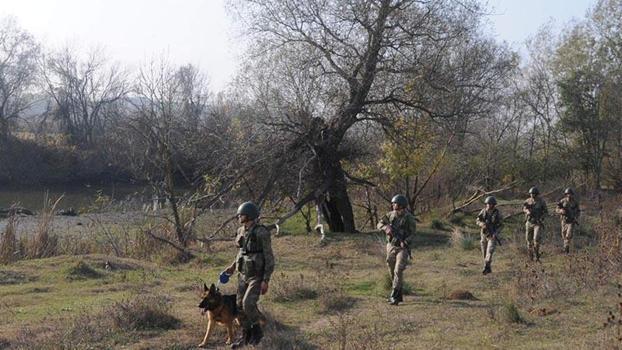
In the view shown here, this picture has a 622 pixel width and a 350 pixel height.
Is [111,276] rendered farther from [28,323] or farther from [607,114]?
[607,114]

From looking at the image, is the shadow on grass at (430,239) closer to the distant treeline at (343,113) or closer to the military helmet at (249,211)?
the distant treeline at (343,113)

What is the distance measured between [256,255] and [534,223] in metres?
9.43

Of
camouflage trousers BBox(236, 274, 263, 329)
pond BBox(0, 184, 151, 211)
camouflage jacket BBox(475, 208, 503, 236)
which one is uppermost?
pond BBox(0, 184, 151, 211)

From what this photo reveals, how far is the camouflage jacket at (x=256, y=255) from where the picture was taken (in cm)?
784

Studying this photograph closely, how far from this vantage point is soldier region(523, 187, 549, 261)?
15.1 metres

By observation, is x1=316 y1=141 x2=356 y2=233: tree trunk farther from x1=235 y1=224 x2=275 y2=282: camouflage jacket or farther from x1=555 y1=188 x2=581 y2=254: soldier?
x1=235 y1=224 x2=275 y2=282: camouflage jacket

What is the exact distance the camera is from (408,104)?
19578 mm

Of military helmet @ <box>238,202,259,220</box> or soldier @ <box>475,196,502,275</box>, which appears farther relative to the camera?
soldier @ <box>475,196,502,275</box>

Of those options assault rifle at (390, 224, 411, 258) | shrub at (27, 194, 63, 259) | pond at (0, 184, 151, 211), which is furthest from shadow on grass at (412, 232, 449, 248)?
pond at (0, 184, 151, 211)

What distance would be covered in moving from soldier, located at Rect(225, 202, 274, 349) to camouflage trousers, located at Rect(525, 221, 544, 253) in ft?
29.9

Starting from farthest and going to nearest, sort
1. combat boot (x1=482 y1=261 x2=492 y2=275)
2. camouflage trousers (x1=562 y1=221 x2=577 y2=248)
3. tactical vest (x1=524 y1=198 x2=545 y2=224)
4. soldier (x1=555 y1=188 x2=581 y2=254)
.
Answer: soldier (x1=555 y1=188 x2=581 y2=254) → camouflage trousers (x1=562 y1=221 x2=577 y2=248) → tactical vest (x1=524 y1=198 x2=545 y2=224) → combat boot (x1=482 y1=261 x2=492 y2=275)

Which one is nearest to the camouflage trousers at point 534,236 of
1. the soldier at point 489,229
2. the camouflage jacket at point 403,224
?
the soldier at point 489,229

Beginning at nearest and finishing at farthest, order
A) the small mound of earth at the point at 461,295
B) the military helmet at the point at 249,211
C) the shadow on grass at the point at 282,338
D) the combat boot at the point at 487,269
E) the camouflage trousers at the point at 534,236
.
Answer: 1. the shadow on grass at the point at 282,338
2. the military helmet at the point at 249,211
3. the small mound of earth at the point at 461,295
4. the combat boot at the point at 487,269
5. the camouflage trousers at the point at 534,236

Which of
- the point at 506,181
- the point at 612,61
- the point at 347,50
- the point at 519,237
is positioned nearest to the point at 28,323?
the point at 347,50
